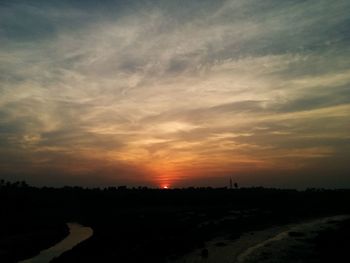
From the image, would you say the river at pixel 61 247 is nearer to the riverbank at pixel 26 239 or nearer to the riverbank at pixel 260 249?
the riverbank at pixel 26 239

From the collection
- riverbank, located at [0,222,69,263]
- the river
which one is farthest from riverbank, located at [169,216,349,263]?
riverbank, located at [0,222,69,263]

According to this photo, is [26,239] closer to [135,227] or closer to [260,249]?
[135,227]

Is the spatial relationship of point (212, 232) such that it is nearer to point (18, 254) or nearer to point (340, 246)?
point (340, 246)

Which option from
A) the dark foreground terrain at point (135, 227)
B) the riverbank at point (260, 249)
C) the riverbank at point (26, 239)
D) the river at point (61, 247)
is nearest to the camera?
the riverbank at point (260, 249)

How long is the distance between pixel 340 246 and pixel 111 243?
38.4 meters

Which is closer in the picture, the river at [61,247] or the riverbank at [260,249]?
the riverbank at [260,249]

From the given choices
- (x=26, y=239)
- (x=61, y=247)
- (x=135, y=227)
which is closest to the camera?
(x=61, y=247)

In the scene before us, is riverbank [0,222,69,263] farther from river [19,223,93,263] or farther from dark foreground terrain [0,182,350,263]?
river [19,223,93,263]

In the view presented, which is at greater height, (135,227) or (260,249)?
(135,227)

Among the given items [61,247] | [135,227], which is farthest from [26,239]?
[135,227]

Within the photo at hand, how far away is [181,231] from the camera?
74.6 metres

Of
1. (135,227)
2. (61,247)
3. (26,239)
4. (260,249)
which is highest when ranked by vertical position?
(135,227)

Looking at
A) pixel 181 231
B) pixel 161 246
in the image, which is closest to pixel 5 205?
pixel 181 231

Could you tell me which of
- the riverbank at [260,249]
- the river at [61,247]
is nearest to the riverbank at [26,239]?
the river at [61,247]
